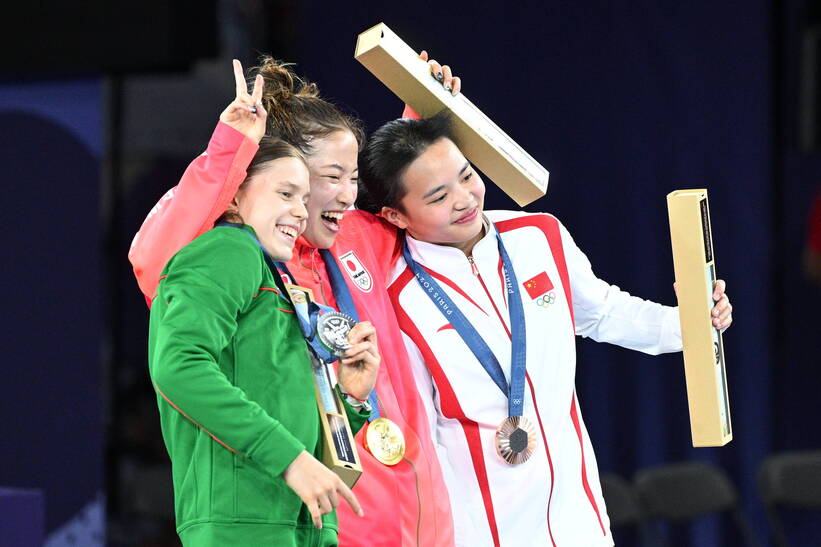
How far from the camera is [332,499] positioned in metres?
1.83

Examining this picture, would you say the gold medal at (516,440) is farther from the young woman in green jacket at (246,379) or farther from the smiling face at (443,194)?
the young woman in green jacket at (246,379)

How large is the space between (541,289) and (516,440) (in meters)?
0.40

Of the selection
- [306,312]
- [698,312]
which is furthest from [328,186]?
[698,312]

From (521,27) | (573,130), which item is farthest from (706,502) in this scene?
(521,27)

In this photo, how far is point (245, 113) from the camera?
2.12m

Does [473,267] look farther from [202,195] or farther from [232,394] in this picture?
[232,394]

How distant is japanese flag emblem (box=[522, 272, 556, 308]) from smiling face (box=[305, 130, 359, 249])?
0.56m

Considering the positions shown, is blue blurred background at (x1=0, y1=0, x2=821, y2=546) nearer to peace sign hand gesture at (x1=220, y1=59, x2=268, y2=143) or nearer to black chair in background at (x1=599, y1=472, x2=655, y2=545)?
black chair in background at (x1=599, y1=472, x2=655, y2=545)

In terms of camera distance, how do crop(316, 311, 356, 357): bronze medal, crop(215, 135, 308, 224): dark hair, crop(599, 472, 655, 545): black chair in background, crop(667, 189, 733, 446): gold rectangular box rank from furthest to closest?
crop(599, 472, 655, 545): black chair in background, crop(667, 189, 733, 446): gold rectangular box, crop(215, 135, 308, 224): dark hair, crop(316, 311, 356, 357): bronze medal

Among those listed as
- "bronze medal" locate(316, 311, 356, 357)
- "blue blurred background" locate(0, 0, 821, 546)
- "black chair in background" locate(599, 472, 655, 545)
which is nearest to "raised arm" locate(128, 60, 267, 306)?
"bronze medal" locate(316, 311, 356, 357)

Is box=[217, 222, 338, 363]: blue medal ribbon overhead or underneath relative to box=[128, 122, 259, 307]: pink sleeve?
underneath

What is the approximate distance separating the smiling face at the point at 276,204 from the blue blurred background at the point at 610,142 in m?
2.95

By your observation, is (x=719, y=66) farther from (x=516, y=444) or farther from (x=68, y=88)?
(x=516, y=444)

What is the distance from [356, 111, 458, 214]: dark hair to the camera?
8.92 ft
